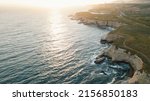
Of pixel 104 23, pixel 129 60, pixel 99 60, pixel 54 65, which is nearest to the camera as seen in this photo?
pixel 54 65

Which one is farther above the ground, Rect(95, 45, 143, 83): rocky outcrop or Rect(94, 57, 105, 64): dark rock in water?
Rect(95, 45, 143, 83): rocky outcrop

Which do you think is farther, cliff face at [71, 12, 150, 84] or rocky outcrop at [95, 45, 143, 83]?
rocky outcrop at [95, 45, 143, 83]

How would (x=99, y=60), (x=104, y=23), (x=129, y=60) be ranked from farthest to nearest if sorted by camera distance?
(x=104, y=23), (x=99, y=60), (x=129, y=60)

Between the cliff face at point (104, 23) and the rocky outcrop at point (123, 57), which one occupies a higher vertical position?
the rocky outcrop at point (123, 57)

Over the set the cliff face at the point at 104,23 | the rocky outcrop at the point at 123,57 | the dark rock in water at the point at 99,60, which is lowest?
the cliff face at the point at 104,23

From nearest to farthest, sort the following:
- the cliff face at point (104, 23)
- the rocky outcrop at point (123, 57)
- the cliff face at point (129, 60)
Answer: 1. the cliff face at point (129, 60)
2. the rocky outcrop at point (123, 57)
3. the cliff face at point (104, 23)

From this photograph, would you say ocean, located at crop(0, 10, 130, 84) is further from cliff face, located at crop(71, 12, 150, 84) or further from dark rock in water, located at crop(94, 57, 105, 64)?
cliff face, located at crop(71, 12, 150, 84)

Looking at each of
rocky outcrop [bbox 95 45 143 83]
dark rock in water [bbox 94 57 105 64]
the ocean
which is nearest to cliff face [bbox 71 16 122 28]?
the ocean

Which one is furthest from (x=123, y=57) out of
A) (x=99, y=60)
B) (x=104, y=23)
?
(x=104, y=23)

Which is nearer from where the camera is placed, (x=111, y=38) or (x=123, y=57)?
(x=123, y=57)

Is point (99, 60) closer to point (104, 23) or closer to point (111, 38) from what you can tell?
point (111, 38)

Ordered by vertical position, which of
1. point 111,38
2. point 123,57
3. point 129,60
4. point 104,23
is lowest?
point 104,23

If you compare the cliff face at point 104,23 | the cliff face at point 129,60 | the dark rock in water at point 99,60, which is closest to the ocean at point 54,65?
the dark rock in water at point 99,60

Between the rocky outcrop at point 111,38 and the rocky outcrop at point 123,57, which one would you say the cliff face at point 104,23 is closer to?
the rocky outcrop at point 111,38
